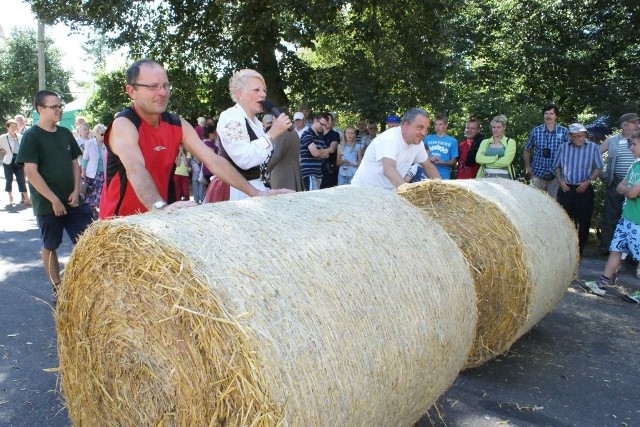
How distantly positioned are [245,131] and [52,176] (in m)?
2.73

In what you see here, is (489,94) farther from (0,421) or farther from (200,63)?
(0,421)

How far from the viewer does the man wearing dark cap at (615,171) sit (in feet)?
27.8

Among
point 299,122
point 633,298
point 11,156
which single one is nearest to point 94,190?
point 299,122

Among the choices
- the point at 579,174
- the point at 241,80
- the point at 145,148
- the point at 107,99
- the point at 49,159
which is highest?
the point at 107,99

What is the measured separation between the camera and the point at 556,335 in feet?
18.0

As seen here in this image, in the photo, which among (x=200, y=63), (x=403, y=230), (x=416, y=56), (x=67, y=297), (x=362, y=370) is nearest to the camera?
(x=362, y=370)

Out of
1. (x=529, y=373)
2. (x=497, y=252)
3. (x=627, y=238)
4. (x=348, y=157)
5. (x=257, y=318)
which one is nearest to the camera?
Result: (x=257, y=318)

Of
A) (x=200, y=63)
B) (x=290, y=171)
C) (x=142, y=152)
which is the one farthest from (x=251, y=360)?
(x=200, y=63)

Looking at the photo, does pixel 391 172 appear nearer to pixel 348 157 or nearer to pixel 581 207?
pixel 581 207

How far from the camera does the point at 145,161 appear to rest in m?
3.57

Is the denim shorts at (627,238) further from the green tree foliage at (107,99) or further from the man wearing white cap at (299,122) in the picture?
the green tree foliage at (107,99)

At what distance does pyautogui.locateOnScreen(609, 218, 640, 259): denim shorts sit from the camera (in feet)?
→ 21.9

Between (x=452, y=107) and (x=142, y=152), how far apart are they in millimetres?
13349

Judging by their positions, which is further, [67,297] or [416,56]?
[416,56]
